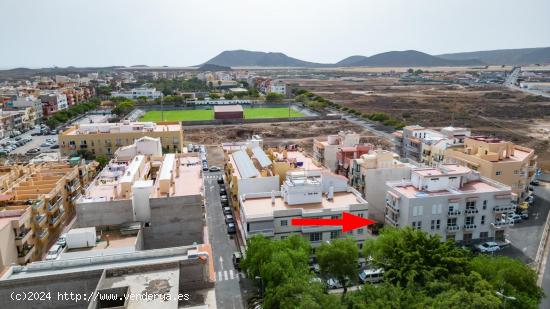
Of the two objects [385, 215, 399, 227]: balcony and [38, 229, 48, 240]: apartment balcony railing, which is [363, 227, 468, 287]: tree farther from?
[38, 229, 48, 240]: apartment balcony railing

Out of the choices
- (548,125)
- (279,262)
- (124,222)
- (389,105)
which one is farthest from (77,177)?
(389,105)

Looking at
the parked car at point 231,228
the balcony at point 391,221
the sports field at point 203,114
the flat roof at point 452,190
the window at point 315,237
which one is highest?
the flat roof at point 452,190

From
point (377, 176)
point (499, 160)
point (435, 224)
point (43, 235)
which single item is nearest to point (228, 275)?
point (43, 235)

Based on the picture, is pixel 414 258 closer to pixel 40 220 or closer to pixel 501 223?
pixel 501 223

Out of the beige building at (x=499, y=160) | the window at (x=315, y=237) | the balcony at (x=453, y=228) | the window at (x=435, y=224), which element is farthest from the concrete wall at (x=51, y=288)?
the beige building at (x=499, y=160)

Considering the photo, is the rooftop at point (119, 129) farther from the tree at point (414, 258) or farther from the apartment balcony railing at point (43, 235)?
the tree at point (414, 258)
